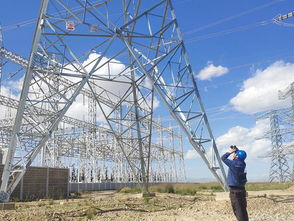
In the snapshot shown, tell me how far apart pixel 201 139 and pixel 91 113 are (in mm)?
24773

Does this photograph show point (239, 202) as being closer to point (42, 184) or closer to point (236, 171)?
point (236, 171)

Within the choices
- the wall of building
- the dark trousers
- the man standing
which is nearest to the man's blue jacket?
the man standing

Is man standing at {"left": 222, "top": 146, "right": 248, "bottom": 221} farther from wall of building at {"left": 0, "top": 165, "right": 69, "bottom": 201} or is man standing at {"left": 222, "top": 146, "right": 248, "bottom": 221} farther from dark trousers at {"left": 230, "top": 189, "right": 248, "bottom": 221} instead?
wall of building at {"left": 0, "top": 165, "right": 69, "bottom": 201}

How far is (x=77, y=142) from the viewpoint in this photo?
42.8m

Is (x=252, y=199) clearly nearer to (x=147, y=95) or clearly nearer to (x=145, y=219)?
(x=145, y=219)

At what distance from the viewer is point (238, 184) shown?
5.55 m

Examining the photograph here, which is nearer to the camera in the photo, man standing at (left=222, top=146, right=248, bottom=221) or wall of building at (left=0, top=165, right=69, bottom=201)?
man standing at (left=222, top=146, right=248, bottom=221)

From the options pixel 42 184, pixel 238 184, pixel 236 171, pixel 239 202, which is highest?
pixel 42 184

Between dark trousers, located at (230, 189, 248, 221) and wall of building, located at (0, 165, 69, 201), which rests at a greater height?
wall of building, located at (0, 165, 69, 201)

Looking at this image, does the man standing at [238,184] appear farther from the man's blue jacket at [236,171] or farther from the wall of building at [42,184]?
the wall of building at [42,184]

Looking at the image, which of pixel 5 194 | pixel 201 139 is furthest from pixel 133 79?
pixel 5 194

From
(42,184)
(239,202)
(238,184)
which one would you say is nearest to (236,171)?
(238,184)

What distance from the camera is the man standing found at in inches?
217

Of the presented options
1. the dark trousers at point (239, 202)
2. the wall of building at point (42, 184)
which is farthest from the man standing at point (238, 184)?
the wall of building at point (42, 184)
